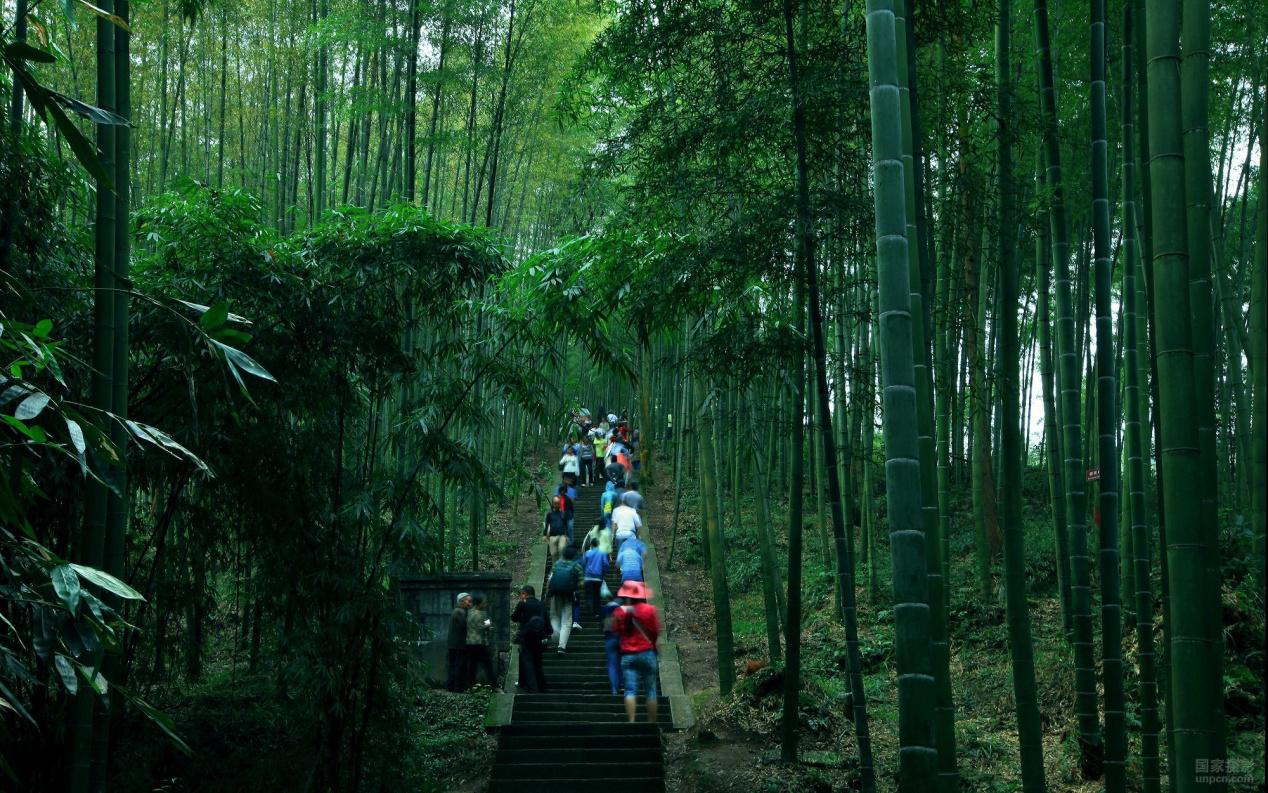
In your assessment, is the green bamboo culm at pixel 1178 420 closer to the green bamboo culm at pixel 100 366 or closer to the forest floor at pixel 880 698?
the forest floor at pixel 880 698

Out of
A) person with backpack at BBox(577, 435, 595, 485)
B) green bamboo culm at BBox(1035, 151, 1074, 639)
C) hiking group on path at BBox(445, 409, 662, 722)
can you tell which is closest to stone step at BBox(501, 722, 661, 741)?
hiking group on path at BBox(445, 409, 662, 722)

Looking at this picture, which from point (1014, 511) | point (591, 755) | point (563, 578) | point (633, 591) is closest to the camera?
point (1014, 511)

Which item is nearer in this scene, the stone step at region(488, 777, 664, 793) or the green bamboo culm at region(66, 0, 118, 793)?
the green bamboo culm at region(66, 0, 118, 793)

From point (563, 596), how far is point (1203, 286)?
23.0 ft

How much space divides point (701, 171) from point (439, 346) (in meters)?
2.09

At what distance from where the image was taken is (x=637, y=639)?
7008 millimetres

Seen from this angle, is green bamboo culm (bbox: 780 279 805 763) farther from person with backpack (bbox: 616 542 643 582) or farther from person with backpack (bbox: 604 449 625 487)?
person with backpack (bbox: 604 449 625 487)

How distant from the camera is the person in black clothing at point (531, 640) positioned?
8.50m

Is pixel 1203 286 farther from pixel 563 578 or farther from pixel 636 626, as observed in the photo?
pixel 563 578

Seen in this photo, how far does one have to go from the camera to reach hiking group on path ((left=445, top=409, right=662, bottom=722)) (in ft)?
23.1

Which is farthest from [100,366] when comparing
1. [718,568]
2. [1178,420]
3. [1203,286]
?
[718,568]

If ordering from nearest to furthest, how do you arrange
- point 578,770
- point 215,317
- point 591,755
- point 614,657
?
point 215,317, point 578,770, point 591,755, point 614,657

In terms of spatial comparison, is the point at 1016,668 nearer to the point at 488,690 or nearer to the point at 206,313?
the point at 206,313

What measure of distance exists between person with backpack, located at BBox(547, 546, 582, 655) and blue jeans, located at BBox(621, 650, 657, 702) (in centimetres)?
201
